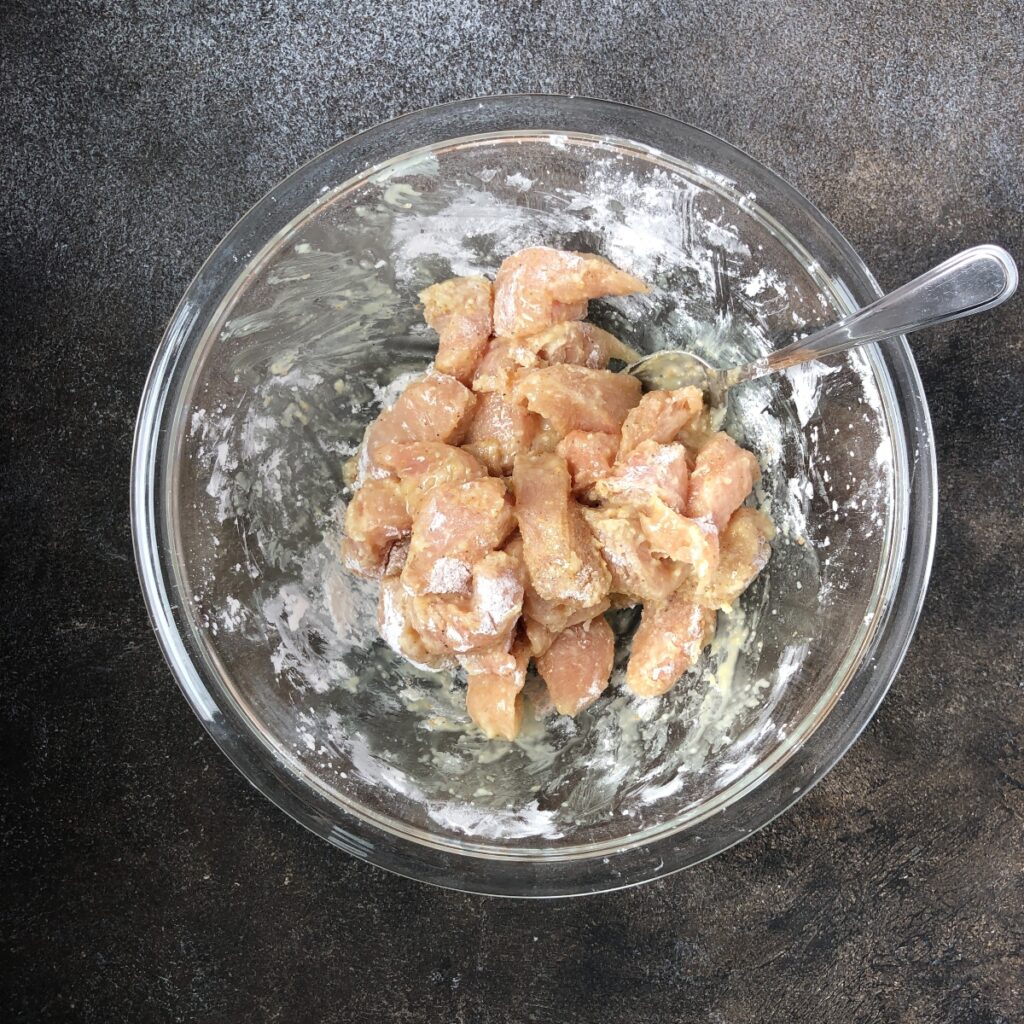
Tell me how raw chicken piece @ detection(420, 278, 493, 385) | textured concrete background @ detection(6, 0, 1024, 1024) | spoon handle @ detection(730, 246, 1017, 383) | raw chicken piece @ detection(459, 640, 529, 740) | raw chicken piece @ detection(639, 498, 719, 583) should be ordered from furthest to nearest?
textured concrete background @ detection(6, 0, 1024, 1024) < raw chicken piece @ detection(420, 278, 493, 385) < raw chicken piece @ detection(459, 640, 529, 740) < raw chicken piece @ detection(639, 498, 719, 583) < spoon handle @ detection(730, 246, 1017, 383)

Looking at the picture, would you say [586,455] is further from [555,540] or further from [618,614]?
[618,614]

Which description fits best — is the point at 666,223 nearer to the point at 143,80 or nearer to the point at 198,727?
the point at 143,80

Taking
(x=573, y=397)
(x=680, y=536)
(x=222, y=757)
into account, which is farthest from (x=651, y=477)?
(x=222, y=757)

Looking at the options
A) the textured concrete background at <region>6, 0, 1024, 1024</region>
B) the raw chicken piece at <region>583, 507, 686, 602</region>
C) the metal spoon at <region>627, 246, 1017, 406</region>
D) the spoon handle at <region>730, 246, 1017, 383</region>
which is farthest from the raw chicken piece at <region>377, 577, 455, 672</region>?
the spoon handle at <region>730, 246, 1017, 383</region>

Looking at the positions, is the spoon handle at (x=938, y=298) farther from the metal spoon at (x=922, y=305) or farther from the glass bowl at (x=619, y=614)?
the glass bowl at (x=619, y=614)

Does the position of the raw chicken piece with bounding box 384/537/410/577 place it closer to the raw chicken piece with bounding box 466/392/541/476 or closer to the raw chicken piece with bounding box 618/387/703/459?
the raw chicken piece with bounding box 466/392/541/476
